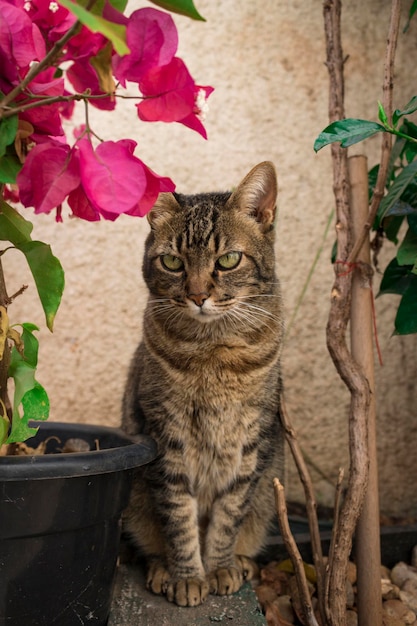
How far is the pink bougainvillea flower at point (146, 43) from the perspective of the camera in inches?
30.5

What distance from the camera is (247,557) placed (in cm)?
159

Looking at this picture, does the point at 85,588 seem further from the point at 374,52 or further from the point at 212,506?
the point at 374,52

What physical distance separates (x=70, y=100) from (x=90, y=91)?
0.14 ft

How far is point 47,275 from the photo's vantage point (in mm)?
954

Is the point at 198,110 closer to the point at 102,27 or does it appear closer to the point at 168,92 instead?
the point at 168,92

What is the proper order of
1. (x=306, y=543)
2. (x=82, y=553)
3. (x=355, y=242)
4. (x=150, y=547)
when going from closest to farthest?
(x=82, y=553) → (x=355, y=242) → (x=150, y=547) → (x=306, y=543)

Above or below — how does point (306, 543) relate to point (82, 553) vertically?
below

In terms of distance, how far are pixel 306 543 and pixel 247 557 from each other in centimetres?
22

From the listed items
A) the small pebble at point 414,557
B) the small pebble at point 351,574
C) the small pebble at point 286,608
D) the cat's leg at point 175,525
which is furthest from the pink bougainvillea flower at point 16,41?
the small pebble at point 414,557

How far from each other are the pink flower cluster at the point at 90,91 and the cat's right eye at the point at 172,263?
0.44 metres

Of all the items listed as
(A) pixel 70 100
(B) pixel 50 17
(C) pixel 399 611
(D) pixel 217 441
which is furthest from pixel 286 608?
(B) pixel 50 17

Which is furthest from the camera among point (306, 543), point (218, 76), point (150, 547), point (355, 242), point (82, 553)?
point (218, 76)

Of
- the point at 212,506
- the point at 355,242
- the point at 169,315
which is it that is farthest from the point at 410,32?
the point at 212,506

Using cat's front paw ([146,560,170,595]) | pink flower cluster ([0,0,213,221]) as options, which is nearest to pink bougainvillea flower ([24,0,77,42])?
pink flower cluster ([0,0,213,221])
